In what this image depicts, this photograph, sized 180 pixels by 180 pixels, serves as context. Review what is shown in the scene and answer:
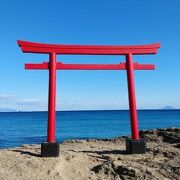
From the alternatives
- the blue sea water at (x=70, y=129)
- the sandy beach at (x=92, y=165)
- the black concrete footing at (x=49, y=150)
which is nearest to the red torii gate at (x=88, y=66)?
the black concrete footing at (x=49, y=150)

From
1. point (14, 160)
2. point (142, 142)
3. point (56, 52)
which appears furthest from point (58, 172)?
point (56, 52)

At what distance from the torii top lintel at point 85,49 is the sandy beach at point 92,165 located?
3.04m

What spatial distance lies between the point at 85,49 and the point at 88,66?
53 centimetres

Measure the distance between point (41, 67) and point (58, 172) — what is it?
3.42 metres

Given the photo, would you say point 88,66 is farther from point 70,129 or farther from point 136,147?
point 70,129

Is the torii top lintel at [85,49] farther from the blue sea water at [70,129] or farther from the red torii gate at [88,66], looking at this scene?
the blue sea water at [70,129]

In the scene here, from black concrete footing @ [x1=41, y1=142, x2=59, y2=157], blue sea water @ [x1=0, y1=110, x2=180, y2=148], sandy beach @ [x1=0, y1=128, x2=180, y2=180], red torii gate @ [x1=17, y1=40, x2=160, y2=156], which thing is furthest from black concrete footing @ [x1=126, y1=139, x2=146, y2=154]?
blue sea water @ [x1=0, y1=110, x2=180, y2=148]

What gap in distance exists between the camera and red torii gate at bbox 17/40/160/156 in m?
10.8

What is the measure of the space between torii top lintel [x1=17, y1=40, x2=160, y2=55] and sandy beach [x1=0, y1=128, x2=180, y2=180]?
9.97ft

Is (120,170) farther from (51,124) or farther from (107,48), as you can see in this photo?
(107,48)

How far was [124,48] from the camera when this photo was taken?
11570 millimetres

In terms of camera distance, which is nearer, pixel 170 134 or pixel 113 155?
pixel 113 155

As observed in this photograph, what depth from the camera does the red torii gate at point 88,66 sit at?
10828 mm

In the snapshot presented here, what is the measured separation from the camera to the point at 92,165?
966 cm
